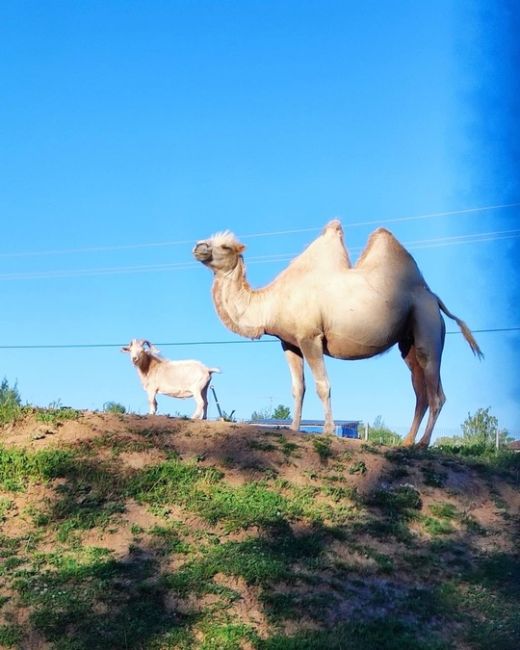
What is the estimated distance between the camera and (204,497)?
1075 centimetres

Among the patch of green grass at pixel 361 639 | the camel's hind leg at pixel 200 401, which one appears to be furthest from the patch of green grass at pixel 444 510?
the camel's hind leg at pixel 200 401

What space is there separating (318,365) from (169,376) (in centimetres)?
692

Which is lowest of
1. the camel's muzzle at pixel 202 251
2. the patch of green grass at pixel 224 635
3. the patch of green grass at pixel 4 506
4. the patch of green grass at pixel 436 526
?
the patch of green grass at pixel 224 635

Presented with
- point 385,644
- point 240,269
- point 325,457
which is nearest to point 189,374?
point 240,269

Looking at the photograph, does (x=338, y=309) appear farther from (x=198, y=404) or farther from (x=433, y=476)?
(x=198, y=404)

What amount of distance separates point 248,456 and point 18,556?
327 cm

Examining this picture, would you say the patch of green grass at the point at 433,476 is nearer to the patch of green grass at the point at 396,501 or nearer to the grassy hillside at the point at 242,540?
the grassy hillside at the point at 242,540

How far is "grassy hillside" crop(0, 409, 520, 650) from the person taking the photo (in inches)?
336

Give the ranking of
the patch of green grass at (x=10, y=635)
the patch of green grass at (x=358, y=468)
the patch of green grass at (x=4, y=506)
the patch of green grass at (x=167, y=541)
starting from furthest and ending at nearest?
the patch of green grass at (x=358, y=468)
the patch of green grass at (x=4, y=506)
the patch of green grass at (x=167, y=541)
the patch of green grass at (x=10, y=635)

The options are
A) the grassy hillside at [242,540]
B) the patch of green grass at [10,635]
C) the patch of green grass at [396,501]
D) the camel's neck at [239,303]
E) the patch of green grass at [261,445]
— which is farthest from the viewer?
the camel's neck at [239,303]

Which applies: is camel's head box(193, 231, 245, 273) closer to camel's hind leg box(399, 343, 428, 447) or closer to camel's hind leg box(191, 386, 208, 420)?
camel's hind leg box(399, 343, 428, 447)

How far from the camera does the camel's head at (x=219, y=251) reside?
1470cm

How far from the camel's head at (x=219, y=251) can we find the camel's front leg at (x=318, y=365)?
1977mm

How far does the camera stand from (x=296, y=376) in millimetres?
14164
